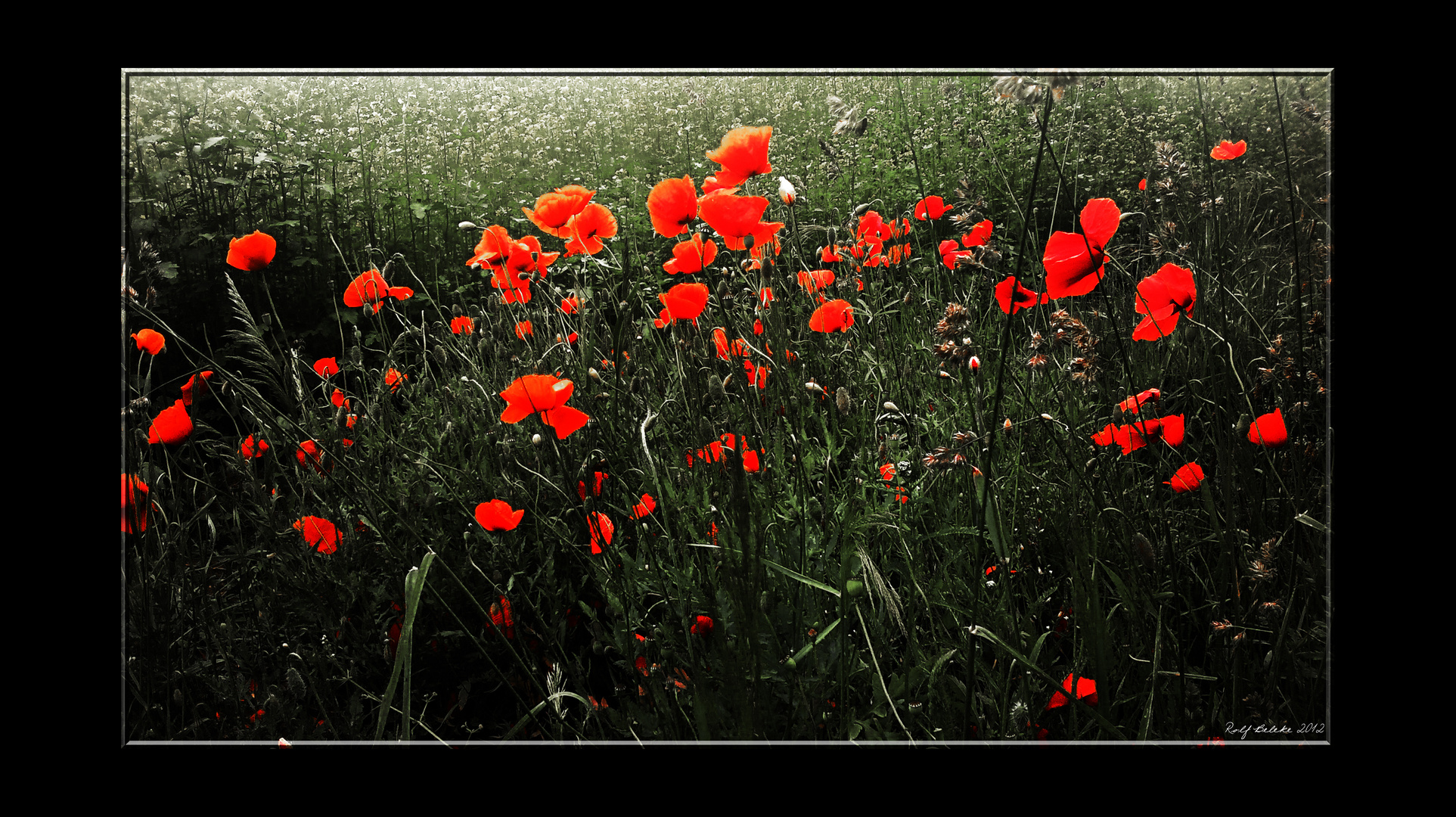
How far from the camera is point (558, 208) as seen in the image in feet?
5.84

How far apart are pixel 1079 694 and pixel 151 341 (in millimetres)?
1900

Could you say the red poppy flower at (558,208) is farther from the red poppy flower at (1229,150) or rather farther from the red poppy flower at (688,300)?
the red poppy flower at (1229,150)

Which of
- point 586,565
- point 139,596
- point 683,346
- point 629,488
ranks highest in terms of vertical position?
point 683,346

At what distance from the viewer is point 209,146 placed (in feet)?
6.00

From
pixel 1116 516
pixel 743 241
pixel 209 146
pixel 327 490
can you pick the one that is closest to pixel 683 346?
pixel 743 241

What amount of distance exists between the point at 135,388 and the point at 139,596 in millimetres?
411

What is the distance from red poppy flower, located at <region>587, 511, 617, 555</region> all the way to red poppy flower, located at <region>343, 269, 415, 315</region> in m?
0.66

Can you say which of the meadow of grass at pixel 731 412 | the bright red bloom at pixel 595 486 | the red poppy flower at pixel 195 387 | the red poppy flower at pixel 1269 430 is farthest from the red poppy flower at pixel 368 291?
the red poppy flower at pixel 1269 430

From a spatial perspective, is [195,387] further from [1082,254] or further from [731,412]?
[1082,254]

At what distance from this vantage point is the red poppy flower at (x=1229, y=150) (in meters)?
1.81

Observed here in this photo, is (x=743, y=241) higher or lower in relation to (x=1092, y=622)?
higher

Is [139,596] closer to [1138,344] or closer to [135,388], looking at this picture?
[135,388]

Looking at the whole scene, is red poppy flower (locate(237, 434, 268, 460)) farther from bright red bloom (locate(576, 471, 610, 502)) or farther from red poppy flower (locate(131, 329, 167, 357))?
bright red bloom (locate(576, 471, 610, 502))

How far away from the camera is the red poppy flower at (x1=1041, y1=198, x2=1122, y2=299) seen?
162 centimetres
